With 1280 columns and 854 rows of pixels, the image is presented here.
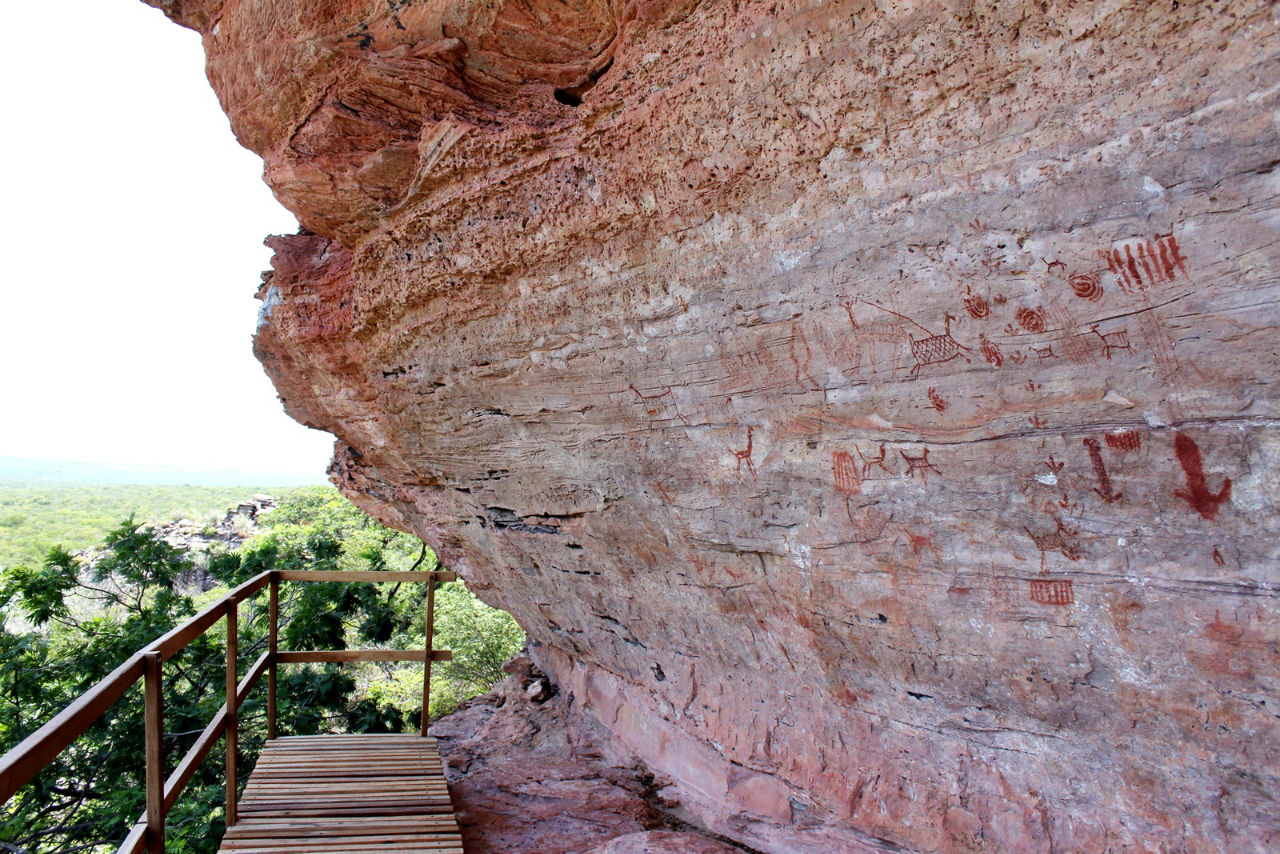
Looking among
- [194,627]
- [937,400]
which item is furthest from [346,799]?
[937,400]

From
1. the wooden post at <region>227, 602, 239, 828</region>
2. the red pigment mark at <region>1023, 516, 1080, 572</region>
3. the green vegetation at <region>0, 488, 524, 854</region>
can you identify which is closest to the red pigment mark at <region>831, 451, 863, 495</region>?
the red pigment mark at <region>1023, 516, 1080, 572</region>

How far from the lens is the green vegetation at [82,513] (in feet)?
103

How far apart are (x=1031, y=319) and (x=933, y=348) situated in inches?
15.4

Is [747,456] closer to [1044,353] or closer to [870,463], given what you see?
[870,463]

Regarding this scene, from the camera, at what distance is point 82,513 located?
45.5 m

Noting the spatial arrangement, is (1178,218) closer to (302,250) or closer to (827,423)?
(827,423)

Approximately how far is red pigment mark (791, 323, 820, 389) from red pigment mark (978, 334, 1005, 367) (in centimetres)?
75

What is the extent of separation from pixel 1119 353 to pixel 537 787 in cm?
484

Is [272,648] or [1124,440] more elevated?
[1124,440]

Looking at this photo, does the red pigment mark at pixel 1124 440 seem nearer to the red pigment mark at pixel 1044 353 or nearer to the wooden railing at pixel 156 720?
the red pigment mark at pixel 1044 353

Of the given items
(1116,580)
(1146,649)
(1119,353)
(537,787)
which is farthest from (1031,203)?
(537,787)

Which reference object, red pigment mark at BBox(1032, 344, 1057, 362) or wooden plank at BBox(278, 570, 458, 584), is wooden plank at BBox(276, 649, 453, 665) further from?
red pigment mark at BBox(1032, 344, 1057, 362)

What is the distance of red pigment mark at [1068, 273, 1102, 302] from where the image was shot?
104 inches

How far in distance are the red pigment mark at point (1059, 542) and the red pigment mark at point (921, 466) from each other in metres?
0.45
